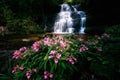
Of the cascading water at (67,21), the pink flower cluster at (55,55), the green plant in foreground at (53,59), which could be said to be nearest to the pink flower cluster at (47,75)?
the green plant in foreground at (53,59)

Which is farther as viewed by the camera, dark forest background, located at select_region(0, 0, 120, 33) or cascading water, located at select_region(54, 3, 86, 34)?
cascading water, located at select_region(54, 3, 86, 34)

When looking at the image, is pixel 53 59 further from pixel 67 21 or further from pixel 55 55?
pixel 67 21

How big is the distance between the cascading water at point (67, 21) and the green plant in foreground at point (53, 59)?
12.9m

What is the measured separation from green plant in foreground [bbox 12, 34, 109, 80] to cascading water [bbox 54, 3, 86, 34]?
12934mm

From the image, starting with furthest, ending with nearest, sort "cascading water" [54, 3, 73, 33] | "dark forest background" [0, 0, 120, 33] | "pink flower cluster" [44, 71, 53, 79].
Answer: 1. "cascading water" [54, 3, 73, 33]
2. "dark forest background" [0, 0, 120, 33]
3. "pink flower cluster" [44, 71, 53, 79]

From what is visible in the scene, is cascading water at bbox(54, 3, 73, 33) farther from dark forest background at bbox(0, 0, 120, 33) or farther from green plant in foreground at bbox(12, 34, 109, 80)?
green plant in foreground at bbox(12, 34, 109, 80)

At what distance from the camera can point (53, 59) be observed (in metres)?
3.11

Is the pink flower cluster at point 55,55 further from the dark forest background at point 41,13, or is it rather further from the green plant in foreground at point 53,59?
the dark forest background at point 41,13

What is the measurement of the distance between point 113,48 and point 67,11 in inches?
687

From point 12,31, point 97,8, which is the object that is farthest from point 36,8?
point 97,8

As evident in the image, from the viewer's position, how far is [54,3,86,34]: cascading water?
56.6 feet

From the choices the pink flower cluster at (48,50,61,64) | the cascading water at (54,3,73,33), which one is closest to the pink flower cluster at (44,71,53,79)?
the pink flower cluster at (48,50,61,64)

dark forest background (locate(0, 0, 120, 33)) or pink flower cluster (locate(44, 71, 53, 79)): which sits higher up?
dark forest background (locate(0, 0, 120, 33))

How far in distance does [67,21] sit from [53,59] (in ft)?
50.4
